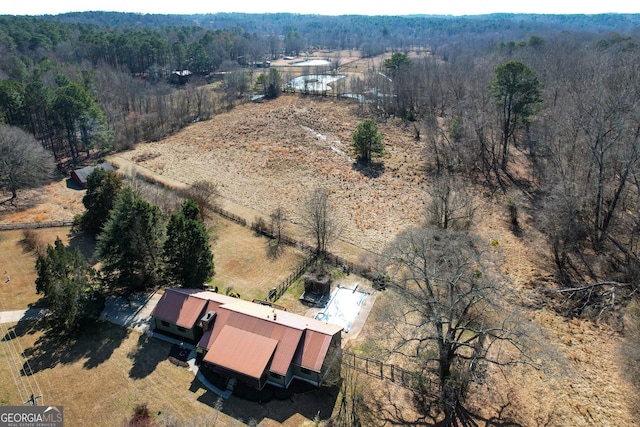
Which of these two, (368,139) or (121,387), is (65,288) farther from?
(368,139)

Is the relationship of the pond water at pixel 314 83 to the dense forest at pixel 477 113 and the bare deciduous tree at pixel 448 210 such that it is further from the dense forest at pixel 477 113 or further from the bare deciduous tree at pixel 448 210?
the bare deciduous tree at pixel 448 210

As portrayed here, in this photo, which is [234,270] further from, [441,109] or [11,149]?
[441,109]

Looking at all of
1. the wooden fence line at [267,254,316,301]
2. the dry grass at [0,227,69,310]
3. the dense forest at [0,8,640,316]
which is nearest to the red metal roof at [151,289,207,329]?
the wooden fence line at [267,254,316,301]

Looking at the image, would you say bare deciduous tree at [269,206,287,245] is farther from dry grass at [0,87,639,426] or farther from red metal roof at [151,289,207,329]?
red metal roof at [151,289,207,329]

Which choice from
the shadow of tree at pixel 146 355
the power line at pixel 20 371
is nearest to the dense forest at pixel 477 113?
the shadow of tree at pixel 146 355

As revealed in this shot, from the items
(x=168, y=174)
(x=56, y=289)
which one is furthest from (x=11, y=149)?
(x=56, y=289)

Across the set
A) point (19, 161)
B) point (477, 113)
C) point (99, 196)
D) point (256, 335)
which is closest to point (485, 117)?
point (477, 113)
